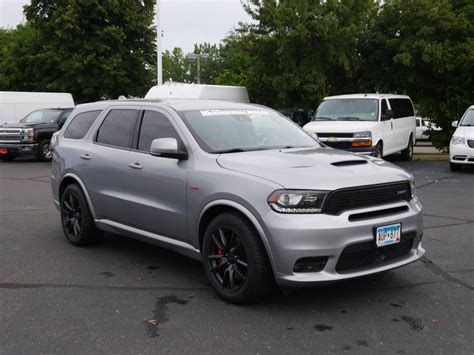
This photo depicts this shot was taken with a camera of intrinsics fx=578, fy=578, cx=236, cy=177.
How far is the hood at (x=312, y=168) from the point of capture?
4441 mm

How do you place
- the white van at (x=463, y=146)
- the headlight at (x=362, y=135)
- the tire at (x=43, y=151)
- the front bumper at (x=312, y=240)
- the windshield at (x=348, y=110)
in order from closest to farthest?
the front bumper at (x=312, y=240)
the white van at (x=463, y=146)
the headlight at (x=362, y=135)
the windshield at (x=348, y=110)
the tire at (x=43, y=151)

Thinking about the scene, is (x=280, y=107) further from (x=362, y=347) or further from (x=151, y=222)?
(x=362, y=347)

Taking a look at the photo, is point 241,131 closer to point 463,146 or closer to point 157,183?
point 157,183

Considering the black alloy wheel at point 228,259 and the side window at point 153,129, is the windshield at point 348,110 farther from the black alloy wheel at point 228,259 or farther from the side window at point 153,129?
the black alloy wheel at point 228,259

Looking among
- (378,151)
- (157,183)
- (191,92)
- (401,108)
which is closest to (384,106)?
(378,151)

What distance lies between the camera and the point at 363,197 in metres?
4.54

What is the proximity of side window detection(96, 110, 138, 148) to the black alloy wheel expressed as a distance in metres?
1.77

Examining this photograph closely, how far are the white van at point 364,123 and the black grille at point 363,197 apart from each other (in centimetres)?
929

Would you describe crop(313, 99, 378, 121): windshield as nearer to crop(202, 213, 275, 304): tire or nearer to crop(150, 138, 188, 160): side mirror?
crop(150, 138, 188, 160): side mirror

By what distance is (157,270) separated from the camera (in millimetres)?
5809

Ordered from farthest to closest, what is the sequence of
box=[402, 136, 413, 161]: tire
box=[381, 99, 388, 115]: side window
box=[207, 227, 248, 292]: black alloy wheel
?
box=[402, 136, 413, 161]: tire → box=[381, 99, 388, 115]: side window → box=[207, 227, 248, 292]: black alloy wheel

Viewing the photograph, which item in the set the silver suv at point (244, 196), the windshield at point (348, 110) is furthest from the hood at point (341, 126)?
the silver suv at point (244, 196)

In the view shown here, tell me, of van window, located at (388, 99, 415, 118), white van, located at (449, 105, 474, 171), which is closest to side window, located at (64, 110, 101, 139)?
white van, located at (449, 105, 474, 171)

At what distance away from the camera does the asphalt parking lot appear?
3.96 m
